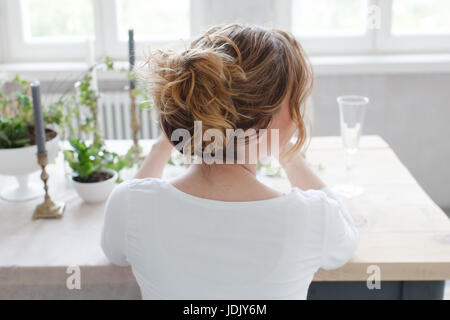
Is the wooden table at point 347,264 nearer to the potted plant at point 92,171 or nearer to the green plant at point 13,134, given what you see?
the potted plant at point 92,171

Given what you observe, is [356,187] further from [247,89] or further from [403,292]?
[247,89]

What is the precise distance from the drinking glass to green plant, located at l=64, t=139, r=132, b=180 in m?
0.57

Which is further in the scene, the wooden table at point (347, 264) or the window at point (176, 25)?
the window at point (176, 25)

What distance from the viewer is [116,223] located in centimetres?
92

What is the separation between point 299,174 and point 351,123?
29 centimetres

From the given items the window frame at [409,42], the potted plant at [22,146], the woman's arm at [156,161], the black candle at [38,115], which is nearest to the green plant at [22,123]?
the potted plant at [22,146]

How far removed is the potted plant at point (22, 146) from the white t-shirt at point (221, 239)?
513 mm

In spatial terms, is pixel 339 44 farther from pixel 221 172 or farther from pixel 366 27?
pixel 221 172

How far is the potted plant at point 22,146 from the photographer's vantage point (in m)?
1.32

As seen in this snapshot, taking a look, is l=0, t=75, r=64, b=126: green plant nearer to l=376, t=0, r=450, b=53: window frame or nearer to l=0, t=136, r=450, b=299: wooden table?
l=0, t=136, r=450, b=299: wooden table

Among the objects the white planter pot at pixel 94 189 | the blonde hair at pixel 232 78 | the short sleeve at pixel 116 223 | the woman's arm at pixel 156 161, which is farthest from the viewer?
the white planter pot at pixel 94 189

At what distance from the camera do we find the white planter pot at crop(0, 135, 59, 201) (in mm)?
1310

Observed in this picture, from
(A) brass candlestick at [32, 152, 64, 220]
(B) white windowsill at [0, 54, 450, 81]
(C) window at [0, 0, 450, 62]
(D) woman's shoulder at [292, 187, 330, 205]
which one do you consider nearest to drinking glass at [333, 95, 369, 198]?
(D) woman's shoulder at [292, 187, 330, 205]
